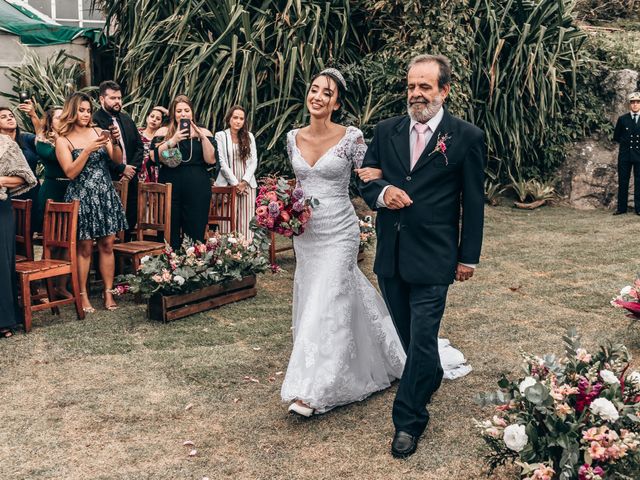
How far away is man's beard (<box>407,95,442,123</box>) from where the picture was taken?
371 cm

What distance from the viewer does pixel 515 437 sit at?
3.00 meters

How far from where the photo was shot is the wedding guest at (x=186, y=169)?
7005mm

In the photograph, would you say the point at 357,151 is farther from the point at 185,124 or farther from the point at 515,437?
the point at 185,124

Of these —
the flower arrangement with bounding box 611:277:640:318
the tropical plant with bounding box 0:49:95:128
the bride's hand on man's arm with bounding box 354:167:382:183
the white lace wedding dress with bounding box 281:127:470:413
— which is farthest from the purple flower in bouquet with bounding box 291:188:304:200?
the tropical plant with bounding box 0:49:95:128

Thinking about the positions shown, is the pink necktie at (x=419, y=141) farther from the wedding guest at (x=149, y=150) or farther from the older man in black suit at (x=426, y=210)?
the wedding guest at (x=149, y=150)

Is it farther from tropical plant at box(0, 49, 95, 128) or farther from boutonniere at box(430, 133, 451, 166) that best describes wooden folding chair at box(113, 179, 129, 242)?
tropical plant at box(0, 49, 95, 128)

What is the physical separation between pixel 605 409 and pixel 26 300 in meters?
4.39

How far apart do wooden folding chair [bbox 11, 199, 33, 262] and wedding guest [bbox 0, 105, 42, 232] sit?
217 millimetres

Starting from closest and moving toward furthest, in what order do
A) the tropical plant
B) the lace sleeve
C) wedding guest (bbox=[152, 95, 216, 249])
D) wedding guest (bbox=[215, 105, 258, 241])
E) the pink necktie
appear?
the pink necktie < the lace sleeve < wedding guest (bbox=[152, 95, 216, 249]) < wedding guest (bbox=[215, 105, 258, 241]) < the tropical plant

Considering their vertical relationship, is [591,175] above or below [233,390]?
above

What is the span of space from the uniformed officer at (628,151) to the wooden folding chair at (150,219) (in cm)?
736

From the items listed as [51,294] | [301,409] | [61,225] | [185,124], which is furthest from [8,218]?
[301,409]

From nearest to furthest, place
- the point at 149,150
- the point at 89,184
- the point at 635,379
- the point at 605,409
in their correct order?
the point at 605,409 < the point at 635,379 < the point at 89,184 < the point at 149,150

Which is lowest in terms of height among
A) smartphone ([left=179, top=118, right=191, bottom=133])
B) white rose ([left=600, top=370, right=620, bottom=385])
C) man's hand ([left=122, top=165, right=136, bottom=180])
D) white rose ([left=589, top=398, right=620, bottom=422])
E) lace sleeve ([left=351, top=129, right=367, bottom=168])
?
white rose ([left=589, top=398, right=620, bottom=422])
